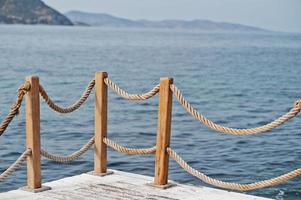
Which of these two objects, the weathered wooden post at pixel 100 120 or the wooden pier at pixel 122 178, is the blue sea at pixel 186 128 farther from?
the wooden pier at pixel 122 178

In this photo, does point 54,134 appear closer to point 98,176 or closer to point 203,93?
point 98,176

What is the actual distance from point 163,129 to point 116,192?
3.09 feet

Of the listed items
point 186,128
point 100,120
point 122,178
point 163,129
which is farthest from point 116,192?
point 186,128

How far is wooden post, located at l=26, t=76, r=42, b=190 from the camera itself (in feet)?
24.2

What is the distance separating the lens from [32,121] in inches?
292

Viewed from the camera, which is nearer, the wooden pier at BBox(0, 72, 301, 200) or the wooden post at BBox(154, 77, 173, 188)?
the wooden pier at BBox(0, 72, 301, 200)

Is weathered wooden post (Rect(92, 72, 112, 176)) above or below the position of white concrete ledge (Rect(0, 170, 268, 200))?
above

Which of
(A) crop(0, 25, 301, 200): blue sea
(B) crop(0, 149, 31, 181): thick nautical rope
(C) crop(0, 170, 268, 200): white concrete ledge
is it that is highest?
(B) crop(0, 149, 31, 181): thick nautical rope

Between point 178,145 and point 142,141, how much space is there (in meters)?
0.94

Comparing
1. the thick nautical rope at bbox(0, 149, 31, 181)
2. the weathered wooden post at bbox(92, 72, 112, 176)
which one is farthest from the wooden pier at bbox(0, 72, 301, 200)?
the weathered wooden post at bbox(92, 72, 112, 176)

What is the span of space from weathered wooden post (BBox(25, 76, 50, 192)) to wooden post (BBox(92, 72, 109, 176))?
0.93 meters

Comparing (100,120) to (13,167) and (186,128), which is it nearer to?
(13,167)

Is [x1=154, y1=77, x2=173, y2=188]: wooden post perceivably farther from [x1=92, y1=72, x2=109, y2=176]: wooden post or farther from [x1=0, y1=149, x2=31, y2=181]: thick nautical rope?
[x1=0, y1=149, x2=31, y2=181]: thick nautical rope

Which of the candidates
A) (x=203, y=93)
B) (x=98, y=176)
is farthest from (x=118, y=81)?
(x=98, y=176)
